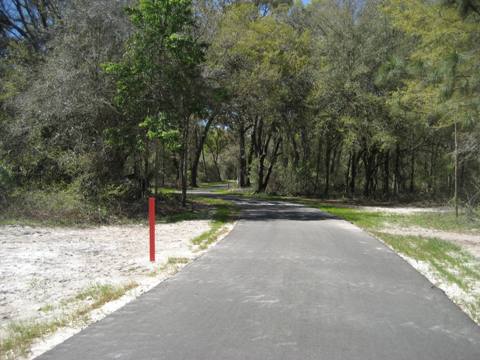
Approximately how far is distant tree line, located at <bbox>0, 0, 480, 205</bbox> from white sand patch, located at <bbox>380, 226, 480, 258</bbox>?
3.23 meters

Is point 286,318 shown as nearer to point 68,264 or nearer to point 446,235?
point 68,264

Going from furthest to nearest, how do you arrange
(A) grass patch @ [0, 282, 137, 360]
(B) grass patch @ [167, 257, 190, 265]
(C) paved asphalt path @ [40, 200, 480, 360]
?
(B) grass patch @ [167, 257, 190, 265] < (A) grass patch @ [0, 282, 137, 360] < (C) paved asphalt path @ [40, 200, 480, 360]

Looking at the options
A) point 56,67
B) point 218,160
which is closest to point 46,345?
point 56,67

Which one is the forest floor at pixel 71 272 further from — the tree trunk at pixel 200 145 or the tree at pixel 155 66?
the tree trunk at pixel 200 145

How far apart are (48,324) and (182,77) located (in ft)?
54.3

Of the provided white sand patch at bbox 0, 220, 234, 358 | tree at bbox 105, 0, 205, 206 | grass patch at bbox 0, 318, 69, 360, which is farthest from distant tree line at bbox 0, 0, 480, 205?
grass patch at bbox 0, 318, 69, 360

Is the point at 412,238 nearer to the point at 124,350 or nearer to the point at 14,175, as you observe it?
the point at 124,350

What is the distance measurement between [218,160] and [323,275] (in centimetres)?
7915

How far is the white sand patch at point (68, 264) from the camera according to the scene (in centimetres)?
647

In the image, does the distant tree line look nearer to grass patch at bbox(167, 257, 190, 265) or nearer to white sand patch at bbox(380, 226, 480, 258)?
white sand patch at bbox(380, 226, 480, 258)

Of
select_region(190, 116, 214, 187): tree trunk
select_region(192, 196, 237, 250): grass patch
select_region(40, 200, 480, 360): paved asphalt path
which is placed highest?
select_region(190, 116, 214, 187): tree trunk

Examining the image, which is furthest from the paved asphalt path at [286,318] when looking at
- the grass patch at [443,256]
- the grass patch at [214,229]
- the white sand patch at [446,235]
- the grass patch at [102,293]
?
the white sand patch at [446,235]

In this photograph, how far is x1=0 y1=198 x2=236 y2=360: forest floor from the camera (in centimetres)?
555

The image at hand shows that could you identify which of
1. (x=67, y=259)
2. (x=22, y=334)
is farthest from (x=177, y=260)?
(x=22, y=334)
